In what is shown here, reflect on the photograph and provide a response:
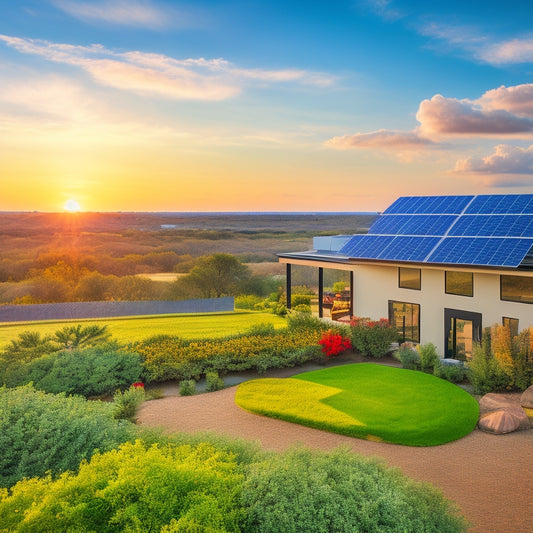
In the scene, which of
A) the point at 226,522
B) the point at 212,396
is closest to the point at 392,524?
the point at 226,522

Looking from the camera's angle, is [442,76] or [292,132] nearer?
[442,76]

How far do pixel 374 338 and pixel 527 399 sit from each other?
5303 mm

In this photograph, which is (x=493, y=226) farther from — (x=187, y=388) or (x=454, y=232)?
(x=187, y=388)

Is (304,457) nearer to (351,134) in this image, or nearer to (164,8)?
(164,8)

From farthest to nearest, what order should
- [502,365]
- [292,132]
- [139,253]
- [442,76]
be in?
1. [139,253]
2. [292,132]
3. [442,76]
4. [502,365]

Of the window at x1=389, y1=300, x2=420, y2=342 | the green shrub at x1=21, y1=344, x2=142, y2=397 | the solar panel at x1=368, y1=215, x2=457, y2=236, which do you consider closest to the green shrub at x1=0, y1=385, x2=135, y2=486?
the green shrub at x1=21, y1=344, x2=142, y2=397

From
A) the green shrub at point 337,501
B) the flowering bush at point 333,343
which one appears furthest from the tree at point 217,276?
the green shrub at point 337,501

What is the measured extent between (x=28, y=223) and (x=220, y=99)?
42.0 metres

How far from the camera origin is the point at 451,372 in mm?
13297

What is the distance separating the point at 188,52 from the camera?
18.2 metres

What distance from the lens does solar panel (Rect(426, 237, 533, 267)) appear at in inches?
527

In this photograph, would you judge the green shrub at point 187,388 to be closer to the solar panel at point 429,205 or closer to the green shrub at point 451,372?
the green shrub at point 451,372

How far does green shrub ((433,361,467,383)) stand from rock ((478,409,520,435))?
322 centimetres

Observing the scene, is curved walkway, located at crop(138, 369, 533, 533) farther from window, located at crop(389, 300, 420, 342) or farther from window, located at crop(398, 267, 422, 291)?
window, located at crop(398, 267, 422, 291)
